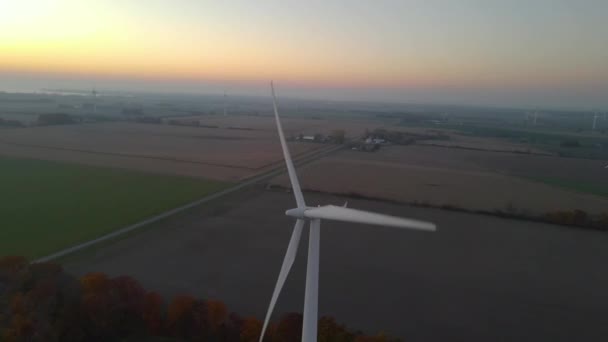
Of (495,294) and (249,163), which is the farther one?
(249,163)

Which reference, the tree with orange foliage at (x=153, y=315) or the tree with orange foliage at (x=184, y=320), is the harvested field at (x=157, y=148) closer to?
the tree with orange foliage at (x=153, y=315)

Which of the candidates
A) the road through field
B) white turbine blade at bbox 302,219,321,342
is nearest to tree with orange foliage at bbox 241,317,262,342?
white turbine blade at bbox 302,219,321,342

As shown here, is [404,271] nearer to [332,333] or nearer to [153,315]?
[332,333]

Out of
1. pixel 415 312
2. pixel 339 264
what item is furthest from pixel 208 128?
pixel 415 312

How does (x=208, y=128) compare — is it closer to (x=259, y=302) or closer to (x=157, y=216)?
(x=157, y=216)

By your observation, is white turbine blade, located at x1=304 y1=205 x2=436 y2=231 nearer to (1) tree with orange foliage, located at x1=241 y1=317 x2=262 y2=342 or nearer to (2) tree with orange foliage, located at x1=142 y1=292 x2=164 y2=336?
(1) tree with orange foliage, located at x1=241 y1=317 x2=262 y2=342

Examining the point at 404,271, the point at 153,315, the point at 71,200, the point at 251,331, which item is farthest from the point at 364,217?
the point at 71,200
